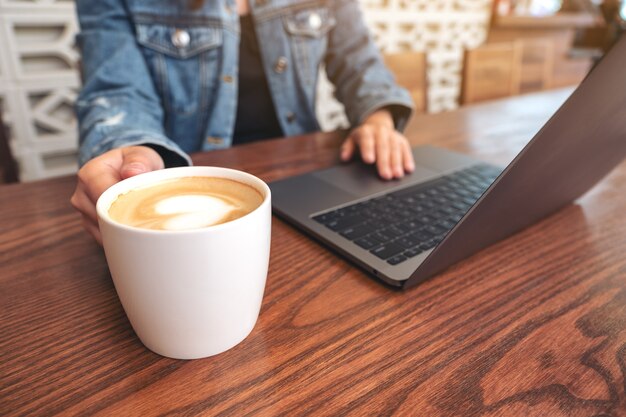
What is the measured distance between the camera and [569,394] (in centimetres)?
24

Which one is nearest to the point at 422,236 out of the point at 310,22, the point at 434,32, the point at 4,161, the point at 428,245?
the point at 428,245

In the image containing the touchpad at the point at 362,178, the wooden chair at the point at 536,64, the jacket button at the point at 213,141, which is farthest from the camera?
the wooden chair at the point at 536,64

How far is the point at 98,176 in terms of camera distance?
38 centimetres

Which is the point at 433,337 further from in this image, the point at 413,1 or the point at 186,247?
the point at 413,1

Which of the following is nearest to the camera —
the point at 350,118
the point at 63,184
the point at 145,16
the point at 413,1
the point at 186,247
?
the point at 186,247

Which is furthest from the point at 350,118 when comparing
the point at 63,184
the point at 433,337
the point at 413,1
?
the point at 413,1

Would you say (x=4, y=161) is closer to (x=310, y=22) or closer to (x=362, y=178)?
(x=310, y=22)

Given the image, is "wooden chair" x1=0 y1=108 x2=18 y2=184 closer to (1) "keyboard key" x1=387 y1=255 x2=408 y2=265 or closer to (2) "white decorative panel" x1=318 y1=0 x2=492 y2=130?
(1) "keyboard key" x1=387 y1=255 x2=408 y2=265

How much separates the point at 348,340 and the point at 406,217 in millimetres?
178

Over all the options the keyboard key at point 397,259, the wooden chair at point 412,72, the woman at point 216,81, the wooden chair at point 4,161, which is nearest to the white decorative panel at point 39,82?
the wooden chair at point 4,161

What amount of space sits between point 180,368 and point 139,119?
42 centimetres

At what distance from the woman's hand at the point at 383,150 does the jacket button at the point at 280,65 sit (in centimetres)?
37

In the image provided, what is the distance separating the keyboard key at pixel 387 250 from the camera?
1.18ft

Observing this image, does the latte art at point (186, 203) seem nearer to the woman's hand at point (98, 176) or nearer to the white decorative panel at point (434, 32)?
the woman's hand at point (98, 176)
